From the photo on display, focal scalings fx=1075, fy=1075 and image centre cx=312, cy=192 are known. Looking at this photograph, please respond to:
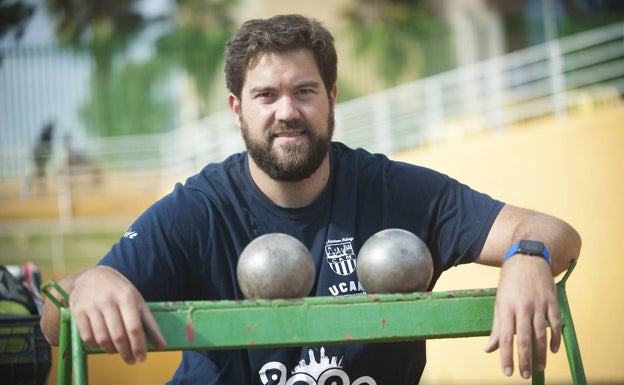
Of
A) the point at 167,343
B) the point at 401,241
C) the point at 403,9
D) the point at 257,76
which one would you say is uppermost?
the point at 403,9

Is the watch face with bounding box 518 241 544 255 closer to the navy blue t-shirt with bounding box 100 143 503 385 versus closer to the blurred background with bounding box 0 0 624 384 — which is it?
the navy blue t-shirt with bounding box 100 143 503 385

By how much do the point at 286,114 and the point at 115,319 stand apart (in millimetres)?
1299

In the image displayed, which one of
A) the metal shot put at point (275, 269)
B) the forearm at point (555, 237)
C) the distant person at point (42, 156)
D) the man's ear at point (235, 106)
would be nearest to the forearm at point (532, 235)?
the forearm at point (555, 237)

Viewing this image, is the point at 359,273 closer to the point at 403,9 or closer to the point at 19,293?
the point at 19,293

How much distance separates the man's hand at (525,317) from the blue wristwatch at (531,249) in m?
0.12

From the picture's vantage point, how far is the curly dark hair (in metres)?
4.41

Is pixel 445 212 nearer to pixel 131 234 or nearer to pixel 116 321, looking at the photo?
pixel 131 234

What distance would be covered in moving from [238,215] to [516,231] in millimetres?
1152

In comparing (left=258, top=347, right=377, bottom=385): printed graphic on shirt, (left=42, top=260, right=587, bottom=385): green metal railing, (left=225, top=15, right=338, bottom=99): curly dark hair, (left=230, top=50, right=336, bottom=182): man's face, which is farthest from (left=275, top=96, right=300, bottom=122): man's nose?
(left=42, top=260, right=587, bottom=385): green metal railing

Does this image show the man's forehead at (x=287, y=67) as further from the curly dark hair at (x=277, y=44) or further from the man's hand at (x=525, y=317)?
the man's hand at (x=525, y=317)

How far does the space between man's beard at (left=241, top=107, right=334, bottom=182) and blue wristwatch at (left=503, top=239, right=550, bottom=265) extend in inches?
40.2

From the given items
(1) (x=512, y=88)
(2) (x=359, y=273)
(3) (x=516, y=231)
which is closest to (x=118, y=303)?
(2) (x=359, y=273)

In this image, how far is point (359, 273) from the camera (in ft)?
12.5

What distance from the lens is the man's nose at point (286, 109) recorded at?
4.30 metres
